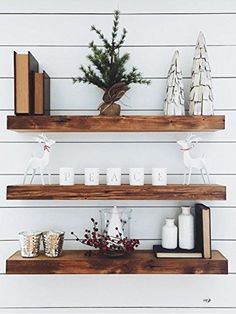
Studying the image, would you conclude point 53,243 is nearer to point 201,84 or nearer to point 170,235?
point 170,235

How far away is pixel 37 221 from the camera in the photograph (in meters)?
1.98

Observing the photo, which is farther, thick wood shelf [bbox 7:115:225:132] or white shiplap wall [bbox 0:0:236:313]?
white shiplap wall [bbox 0:0:236:313]

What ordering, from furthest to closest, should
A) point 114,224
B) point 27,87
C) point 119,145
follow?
point 119,145 < point 114,224 < point 27,87

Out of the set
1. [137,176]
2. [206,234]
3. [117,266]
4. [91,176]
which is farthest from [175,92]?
[117,266]

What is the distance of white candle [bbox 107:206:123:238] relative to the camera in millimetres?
1855

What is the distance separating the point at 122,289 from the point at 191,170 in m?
0.62

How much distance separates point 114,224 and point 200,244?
37 centimetres

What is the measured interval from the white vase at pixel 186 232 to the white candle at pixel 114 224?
0.85 feet

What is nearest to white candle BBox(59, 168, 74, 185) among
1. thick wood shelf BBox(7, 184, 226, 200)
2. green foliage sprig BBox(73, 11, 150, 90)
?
thick wood shelf BBox(7, 184, 226, 200)

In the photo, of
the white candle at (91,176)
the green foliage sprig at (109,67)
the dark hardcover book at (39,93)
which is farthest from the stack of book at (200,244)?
the dark hardcover book at (39,93)

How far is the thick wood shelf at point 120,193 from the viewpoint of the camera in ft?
5.88

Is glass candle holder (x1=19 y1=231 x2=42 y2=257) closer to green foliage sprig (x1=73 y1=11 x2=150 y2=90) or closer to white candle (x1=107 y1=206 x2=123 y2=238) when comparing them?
white candle (x1=107 y1=206 x2=123 y2=238)

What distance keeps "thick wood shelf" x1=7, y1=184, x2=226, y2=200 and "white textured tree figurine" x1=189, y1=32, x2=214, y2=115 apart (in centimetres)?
32

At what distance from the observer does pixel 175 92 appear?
1.84m
